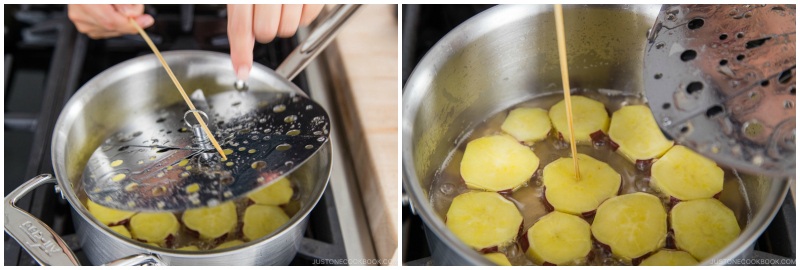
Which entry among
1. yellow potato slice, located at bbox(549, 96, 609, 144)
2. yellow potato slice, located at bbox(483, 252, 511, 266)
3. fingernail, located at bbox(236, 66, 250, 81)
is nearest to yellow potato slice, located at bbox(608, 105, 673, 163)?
yellow potato slice, located at bbox(549, 96, 609, 144)

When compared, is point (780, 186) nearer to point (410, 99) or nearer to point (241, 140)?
point (410, 99)

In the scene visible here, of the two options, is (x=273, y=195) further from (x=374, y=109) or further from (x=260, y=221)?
(x=374, y=109)

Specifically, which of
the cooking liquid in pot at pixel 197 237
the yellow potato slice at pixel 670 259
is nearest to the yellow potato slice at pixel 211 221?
the cooking liquid in pot at pixel 197 237

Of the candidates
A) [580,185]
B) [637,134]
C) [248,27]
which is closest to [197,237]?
[248,27]

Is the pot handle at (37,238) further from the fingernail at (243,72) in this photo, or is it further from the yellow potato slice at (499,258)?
the yellow potato slice at (499,258)

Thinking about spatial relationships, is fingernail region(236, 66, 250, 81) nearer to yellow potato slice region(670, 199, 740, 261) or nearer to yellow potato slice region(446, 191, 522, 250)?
yellow potato slice region(446, 191, 522, 250)

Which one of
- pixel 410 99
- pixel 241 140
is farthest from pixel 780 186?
pixel 241 140

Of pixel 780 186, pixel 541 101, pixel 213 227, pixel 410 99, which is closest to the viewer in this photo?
pixel 780 186
